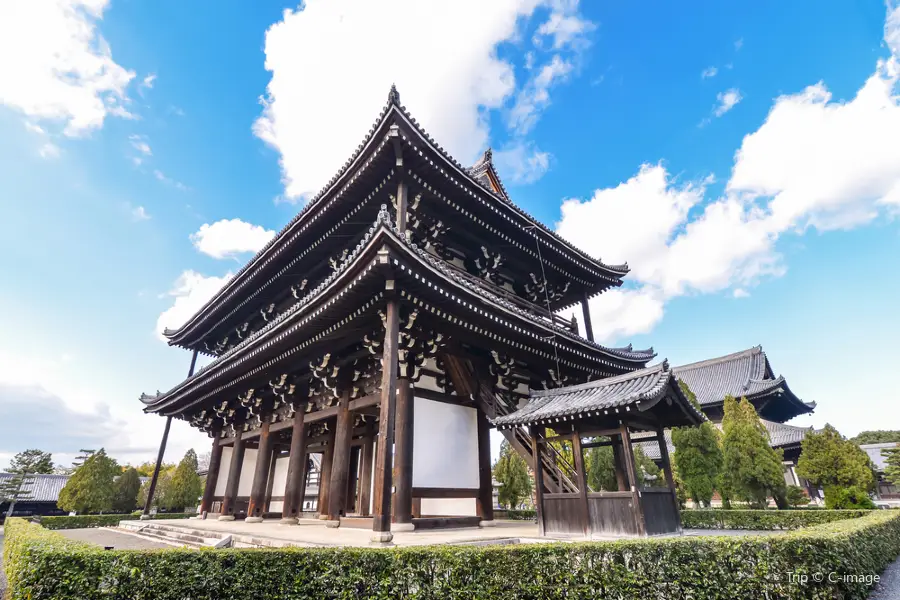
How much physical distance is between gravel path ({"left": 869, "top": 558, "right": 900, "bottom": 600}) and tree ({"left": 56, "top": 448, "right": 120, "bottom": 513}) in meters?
33.4

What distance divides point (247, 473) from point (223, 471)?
194 cm

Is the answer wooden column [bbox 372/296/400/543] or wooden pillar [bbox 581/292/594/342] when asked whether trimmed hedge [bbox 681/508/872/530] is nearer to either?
wooden pillar [bbox 581/292/594/342]

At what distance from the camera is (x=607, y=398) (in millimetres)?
9172

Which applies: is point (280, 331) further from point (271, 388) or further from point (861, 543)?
point (861, 543)

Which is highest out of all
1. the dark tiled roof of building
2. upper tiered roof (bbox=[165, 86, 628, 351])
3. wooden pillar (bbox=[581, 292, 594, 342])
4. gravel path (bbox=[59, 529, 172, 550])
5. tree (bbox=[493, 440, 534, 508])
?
upper tiered roof (bbox=[165, 86, 628, 351])

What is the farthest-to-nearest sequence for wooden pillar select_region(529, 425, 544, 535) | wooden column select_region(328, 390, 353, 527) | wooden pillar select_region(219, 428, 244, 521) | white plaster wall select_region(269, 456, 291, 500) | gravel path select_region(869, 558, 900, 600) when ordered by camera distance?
white plaster wall select_region(269, 456, 291, 500), wooden pillar select_region(219, 428, 244, 521), wooden column select_region(328, 390, 353, 527), wooden pillar select_region(529, 425, 544, 535), gravel path select_region(869, 558, 900, 600)

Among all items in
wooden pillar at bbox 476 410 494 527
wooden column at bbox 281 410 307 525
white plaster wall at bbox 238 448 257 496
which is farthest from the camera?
white plaster wall at bbox 238 448 257 496

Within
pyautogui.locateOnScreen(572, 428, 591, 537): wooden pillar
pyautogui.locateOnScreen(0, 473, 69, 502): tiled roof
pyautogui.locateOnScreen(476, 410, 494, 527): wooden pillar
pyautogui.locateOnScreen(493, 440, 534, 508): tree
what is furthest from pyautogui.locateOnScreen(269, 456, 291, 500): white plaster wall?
pyautogui.locateOnScreen(0, 473, 69, 502): tiled roof

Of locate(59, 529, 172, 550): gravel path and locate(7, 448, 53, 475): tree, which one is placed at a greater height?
locate(7, 448, 53, 475): tree

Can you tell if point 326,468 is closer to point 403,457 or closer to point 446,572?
point 403,457

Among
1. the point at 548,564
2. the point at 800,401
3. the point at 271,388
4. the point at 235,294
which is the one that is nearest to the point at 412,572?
the point at 548,564

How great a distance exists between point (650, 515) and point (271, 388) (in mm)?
12029

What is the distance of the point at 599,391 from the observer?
1009 cm

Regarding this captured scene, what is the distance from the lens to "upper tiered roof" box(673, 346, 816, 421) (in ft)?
96.0
